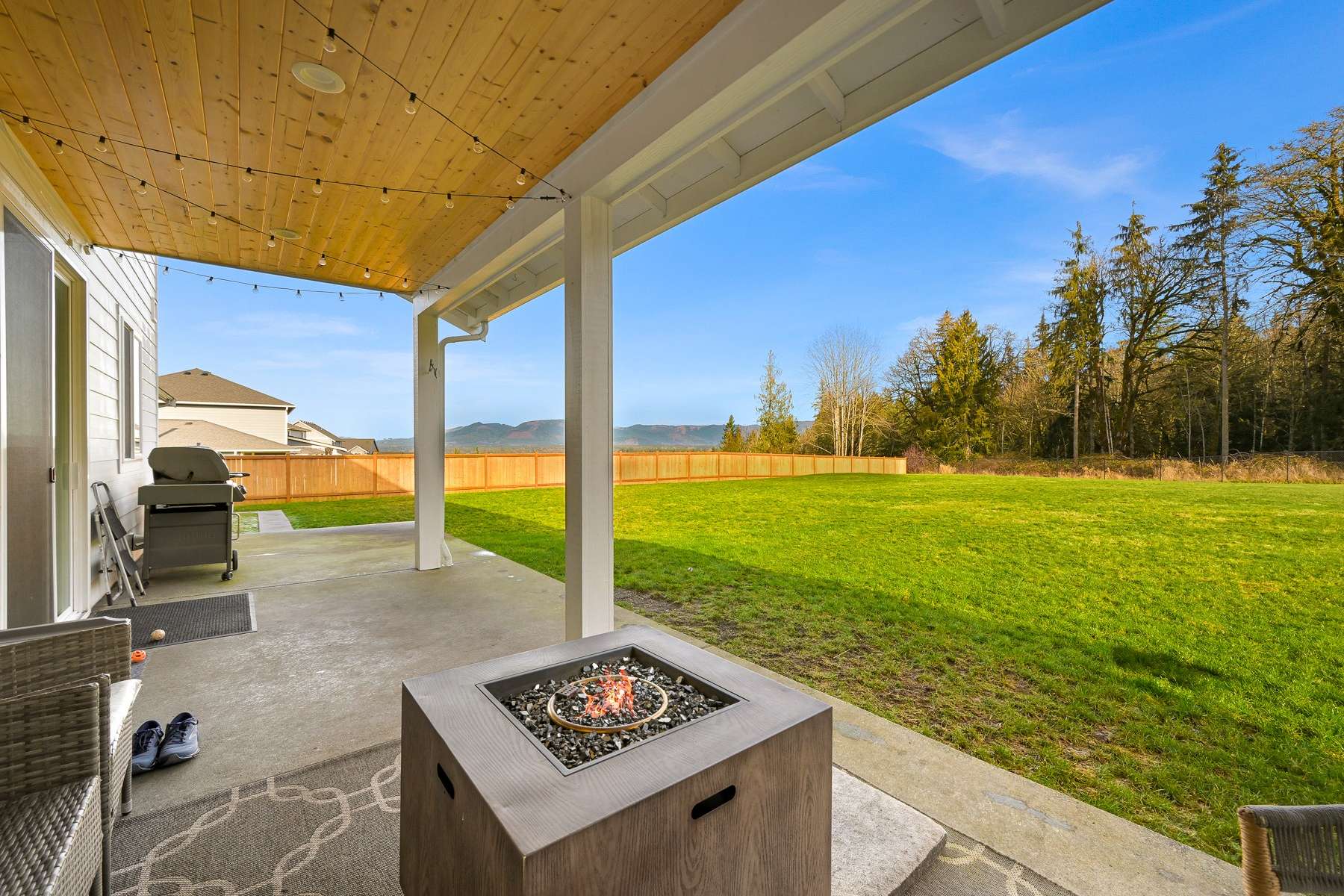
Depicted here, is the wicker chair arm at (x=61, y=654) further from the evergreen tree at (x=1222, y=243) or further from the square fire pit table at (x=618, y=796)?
the evergreen tree at (x=1222, y=243)

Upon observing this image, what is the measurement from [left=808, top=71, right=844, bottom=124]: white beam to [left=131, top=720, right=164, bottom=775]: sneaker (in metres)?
Result: 3.41

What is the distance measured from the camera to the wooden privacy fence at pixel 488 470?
432 inches

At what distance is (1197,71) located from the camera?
3.29 m

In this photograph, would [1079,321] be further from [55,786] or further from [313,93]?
[55,786]

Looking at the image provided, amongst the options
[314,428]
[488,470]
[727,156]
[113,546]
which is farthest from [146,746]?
[314,428]

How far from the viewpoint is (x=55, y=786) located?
1114mm

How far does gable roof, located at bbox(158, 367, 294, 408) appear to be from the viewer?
19.7 meters

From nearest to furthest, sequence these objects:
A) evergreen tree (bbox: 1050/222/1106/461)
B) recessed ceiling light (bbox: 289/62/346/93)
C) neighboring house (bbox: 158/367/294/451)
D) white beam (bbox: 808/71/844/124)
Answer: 1. white beam (bbox: 808/71/844/124)
2. recessed ceiling light (bbox: 289/62/346/93)
3. evergreen tree (bbox: 1050/222/1106/461)
4. neighboring house (bbox: 158/367/294/451)

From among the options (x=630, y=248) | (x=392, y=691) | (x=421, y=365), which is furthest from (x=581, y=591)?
(x=421, y=365)

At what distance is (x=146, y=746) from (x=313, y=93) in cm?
267

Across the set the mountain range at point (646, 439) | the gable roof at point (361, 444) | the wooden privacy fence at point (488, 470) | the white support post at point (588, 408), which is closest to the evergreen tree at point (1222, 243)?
the white support post at point (588, 408)

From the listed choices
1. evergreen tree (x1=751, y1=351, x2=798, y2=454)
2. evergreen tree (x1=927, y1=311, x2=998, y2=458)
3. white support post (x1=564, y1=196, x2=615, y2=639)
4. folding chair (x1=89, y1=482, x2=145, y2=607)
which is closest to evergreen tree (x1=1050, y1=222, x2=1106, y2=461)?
evergreen tree (x1=927, y1=311, x2=998, y2=458)

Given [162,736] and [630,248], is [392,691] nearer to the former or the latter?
[162,736]

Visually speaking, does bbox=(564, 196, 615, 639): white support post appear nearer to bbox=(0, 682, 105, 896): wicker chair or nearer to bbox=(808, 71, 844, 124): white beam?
bbox=(808, 71, 844, 124): white beam
